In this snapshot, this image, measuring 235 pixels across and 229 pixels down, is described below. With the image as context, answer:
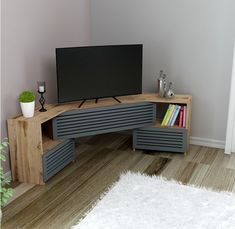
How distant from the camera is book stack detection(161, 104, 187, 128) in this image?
11.3 ft

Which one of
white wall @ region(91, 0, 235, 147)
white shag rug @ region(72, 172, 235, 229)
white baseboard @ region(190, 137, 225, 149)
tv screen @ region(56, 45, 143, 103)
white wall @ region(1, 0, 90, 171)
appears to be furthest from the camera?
white baseboard @ region(190, 137, 225, 149)

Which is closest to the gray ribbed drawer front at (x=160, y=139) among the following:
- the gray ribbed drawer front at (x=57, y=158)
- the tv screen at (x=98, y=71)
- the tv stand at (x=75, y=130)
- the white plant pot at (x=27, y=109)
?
the tv stand at (x=75, y=130)

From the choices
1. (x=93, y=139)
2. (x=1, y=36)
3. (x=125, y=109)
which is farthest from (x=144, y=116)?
(x=1, y=36)

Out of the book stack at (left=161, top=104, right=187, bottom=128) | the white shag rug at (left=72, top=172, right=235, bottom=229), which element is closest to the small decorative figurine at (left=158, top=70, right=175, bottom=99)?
the book stack at (left=161, top=104, right=187, bottom=128)

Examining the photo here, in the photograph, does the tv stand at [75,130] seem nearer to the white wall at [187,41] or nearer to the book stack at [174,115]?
the book stack at [174,115]

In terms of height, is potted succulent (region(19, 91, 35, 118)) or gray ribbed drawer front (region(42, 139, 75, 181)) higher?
potted succulent (region(19, 91, 35, 118))

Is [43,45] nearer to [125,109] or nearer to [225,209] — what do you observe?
[125,109]

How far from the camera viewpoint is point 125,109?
3393 millimetres

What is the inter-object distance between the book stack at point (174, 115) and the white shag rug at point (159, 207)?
733 mm

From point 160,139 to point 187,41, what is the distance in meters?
1.07

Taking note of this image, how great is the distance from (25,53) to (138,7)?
1391mm

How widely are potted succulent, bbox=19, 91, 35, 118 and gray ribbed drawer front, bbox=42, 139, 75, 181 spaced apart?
37 cm

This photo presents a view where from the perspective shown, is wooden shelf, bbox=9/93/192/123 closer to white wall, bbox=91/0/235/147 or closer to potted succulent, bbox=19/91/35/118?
potted succulent, bbox=19/91/35/118

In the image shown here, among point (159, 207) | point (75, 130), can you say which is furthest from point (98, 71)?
point (159, 207)
